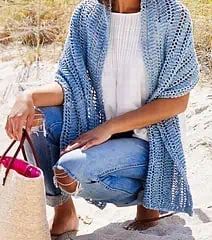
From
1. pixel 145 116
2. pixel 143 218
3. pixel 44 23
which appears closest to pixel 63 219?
pixel 143 218

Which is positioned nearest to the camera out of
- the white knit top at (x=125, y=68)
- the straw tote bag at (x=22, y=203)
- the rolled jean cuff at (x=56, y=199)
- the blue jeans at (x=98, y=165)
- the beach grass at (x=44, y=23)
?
the straw tote bag at (x=22, y=203)

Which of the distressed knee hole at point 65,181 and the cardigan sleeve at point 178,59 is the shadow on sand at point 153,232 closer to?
the distressed knee hole at point 65,181

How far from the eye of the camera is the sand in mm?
2379

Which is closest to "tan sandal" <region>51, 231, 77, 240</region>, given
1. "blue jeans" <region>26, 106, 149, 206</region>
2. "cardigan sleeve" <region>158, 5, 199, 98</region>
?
"blue jeans" <region>26, 106, 149, 206</region>

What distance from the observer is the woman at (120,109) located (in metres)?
2.21

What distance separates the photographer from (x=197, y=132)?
3.22 m

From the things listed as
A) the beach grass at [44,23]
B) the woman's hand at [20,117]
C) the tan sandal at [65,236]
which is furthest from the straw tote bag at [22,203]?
the beach grass at [44,23]

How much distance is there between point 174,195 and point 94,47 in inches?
20.8

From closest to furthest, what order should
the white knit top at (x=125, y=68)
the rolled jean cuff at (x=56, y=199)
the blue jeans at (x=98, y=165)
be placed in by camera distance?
the blue jeans at (x=98, y=165), the white knit top at (x=125, y=68), the rolled jean cuff at (x=56, y=199)

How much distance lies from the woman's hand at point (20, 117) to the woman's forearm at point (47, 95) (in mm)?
26

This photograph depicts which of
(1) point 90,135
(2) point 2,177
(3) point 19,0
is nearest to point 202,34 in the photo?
(3) point 19,0

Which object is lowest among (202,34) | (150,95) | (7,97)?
(7,97)

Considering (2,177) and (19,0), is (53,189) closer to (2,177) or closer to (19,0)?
(2,177)

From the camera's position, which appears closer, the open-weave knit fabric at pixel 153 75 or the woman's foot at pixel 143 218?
the open-weave knit fabric at pixel 153 75
